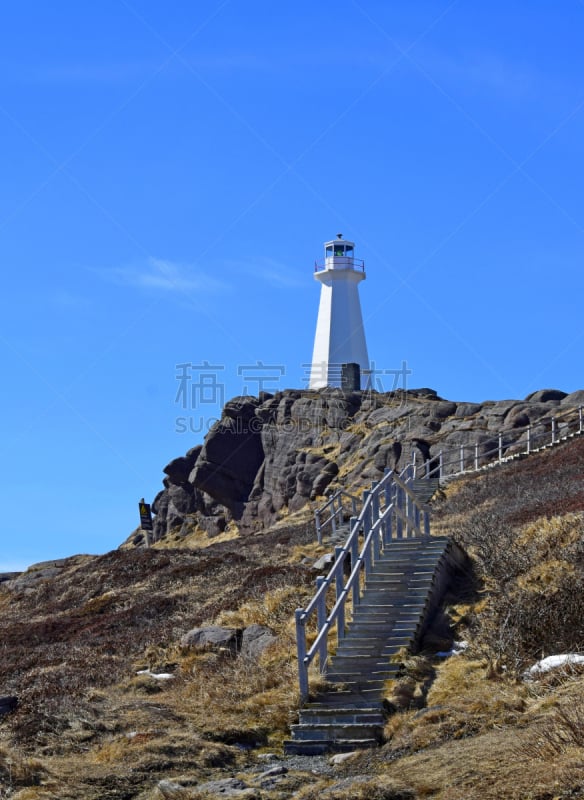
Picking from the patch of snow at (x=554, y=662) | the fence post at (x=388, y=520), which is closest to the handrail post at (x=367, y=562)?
the fence post at (x=388, y=520)

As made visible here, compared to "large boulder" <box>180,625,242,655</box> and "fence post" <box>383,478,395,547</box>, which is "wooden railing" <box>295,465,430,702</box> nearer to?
"fence post" <box>383,478,395,547</box>

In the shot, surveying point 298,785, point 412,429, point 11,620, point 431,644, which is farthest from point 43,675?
point 412,429

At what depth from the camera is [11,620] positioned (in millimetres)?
30219

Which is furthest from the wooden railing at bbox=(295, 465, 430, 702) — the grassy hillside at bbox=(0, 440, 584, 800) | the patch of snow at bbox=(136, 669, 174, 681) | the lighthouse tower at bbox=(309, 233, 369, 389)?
the lighthouse tower at bbox=(309, 233, 369, 389)

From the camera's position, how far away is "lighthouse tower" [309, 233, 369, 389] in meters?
60.3

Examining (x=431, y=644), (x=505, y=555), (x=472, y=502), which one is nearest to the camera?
(x=431, y=644)

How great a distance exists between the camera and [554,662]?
11.6 m

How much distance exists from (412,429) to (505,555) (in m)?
30.9

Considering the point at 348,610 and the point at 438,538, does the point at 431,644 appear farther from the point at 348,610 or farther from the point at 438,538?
the point at 438,538

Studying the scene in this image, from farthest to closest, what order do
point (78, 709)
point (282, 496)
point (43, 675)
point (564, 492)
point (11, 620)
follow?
1. point (282, 496)
2. point (11, 620)
3. point (564, 492)
4. point (43, 675)
5. point (78, 709)

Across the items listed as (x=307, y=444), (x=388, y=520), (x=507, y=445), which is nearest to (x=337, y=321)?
(x=307, y=444)

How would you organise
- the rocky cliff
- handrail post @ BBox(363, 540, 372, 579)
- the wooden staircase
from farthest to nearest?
the rocky cliff, handrail post @ BBox(363, 540, 372, 579), the wooden staircase

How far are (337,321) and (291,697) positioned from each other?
49.0 metres

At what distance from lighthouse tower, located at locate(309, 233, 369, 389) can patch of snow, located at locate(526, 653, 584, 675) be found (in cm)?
4764
